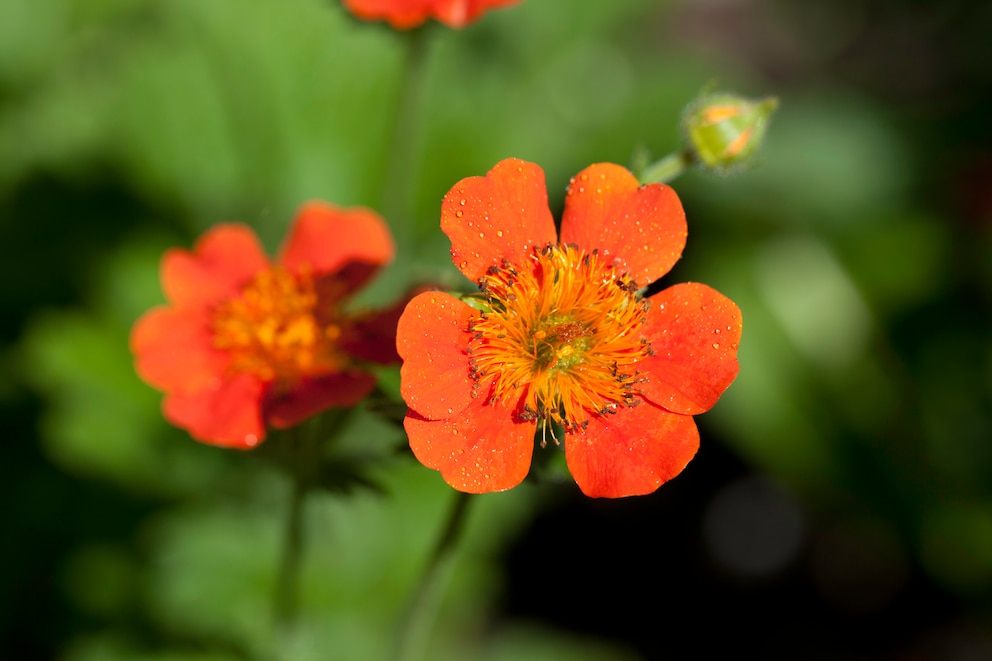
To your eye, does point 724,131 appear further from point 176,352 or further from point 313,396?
point 176,352

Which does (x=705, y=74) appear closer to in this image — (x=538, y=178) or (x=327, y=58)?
(x=327, y=58)

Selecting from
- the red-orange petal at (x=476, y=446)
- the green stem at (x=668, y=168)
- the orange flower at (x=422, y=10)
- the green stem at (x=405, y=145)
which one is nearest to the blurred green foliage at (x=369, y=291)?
the green stem at (x=405, y=145)

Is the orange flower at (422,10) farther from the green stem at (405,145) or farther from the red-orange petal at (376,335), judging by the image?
the red-orange petal at (376,335)

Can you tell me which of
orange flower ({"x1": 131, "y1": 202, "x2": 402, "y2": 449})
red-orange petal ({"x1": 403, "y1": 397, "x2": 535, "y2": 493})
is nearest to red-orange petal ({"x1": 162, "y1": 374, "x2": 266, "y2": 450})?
orange flower ({"x1": 131, "y1": 202, "x2": 402, "y2": 449})

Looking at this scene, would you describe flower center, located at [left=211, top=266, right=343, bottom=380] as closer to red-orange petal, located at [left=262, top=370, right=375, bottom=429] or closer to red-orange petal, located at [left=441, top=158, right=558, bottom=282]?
red-orange petal, located at [left=262, top=370, right=375, bottom=429]

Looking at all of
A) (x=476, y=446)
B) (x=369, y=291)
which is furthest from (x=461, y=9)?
(x=476, y=446)

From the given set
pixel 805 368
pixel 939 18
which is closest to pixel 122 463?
pixel 805 368

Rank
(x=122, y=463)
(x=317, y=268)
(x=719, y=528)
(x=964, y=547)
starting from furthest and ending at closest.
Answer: (x=719, y=528)
(x=964, y=547)
(x=122, y=463)
(x=317, y=268)
